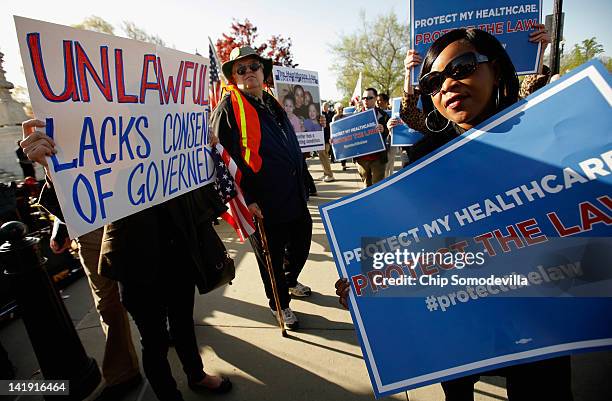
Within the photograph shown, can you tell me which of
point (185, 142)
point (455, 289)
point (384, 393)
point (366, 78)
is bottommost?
point (384, 393)

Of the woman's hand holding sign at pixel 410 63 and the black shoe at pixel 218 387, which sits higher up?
the woman's hand holding sign at pixel 410 63

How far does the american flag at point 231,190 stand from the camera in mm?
2092

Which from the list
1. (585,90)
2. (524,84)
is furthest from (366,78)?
(585,90)

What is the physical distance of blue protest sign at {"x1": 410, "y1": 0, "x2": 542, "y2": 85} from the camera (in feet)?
6.97

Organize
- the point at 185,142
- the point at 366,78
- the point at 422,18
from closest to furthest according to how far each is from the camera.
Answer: the point at 185,142 < the point at 422,18 < the point at 366,78

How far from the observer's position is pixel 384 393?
3.91 feet

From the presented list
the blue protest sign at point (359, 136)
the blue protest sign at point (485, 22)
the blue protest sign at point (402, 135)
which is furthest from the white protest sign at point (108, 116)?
the blue protest sign at point (402, 135)

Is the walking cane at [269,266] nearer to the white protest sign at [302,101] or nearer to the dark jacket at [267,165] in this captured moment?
the dark jacket at [267,165]

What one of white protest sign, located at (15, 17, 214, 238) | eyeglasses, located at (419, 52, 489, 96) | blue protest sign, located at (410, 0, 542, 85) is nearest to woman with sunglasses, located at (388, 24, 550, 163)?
eyeglasses, located at (419, 52, 489, 96)

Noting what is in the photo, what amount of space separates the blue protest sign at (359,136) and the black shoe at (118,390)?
3.93 m

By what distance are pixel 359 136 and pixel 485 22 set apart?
9.00 feet

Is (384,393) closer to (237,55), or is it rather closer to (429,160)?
(429,160)

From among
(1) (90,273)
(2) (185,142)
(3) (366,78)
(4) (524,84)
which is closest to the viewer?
(2) (185,142)

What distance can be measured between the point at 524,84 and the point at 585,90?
1912 millimetres
